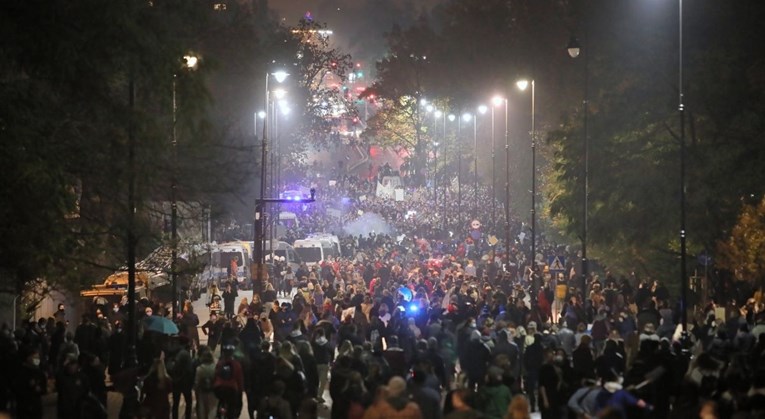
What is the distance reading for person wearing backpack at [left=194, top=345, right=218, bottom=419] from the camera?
19.6 m

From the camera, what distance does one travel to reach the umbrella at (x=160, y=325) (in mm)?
25547

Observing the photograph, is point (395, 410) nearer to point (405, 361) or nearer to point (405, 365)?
point (405, 365)

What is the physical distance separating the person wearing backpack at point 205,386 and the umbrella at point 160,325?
5.73 m

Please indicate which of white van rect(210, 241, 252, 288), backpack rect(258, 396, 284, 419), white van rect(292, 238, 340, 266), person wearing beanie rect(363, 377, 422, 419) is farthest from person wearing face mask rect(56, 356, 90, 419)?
white van rect(292, 238, 340, 266)

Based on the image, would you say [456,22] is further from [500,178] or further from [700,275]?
[700,275]

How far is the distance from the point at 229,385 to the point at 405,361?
3.74 metres

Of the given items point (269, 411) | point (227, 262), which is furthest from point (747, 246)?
point (227, 262)

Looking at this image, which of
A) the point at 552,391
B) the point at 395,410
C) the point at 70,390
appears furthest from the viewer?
the point at 552,391

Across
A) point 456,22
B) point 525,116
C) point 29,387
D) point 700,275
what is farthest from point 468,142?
point 29,387

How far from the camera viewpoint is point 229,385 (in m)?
18.9

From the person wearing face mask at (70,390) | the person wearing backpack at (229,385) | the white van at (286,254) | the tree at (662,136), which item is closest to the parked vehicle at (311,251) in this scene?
the white van at (286,254)

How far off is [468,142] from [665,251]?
72.9m

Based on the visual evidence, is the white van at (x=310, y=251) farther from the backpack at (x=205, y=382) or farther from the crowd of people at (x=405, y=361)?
the backpack at (x=205, y=382)

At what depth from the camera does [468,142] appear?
368ft
